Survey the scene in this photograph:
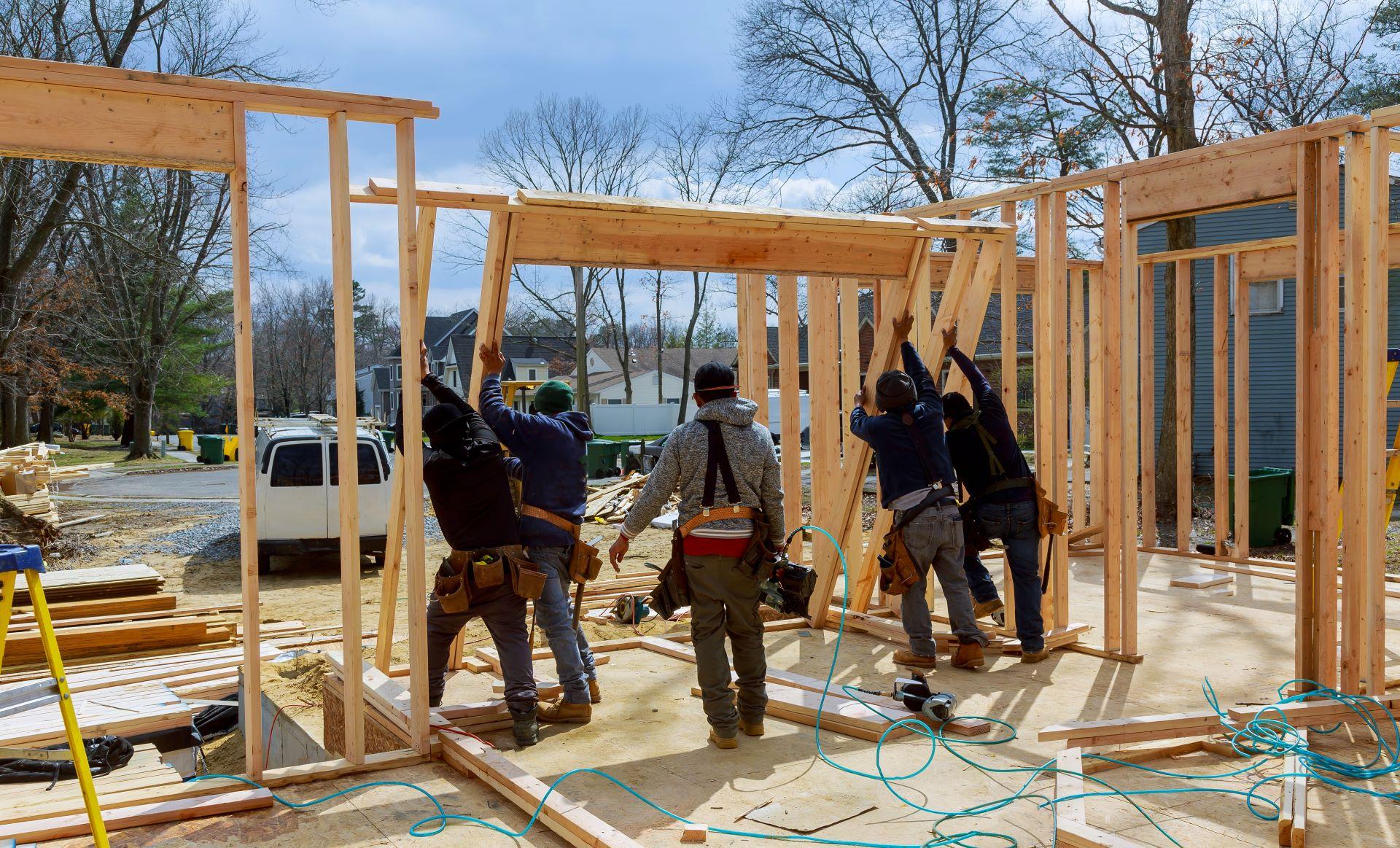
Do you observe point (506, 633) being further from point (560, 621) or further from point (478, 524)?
point (478, 524)

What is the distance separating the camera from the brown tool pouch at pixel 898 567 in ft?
20.5

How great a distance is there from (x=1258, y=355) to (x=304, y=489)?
18.3 metres

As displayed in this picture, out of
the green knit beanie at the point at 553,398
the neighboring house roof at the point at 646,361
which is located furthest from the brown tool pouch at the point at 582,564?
the neighboring house roof at the point at 646,361

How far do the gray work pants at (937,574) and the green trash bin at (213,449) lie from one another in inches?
1312

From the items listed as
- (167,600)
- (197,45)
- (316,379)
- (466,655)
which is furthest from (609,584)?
(316,379)

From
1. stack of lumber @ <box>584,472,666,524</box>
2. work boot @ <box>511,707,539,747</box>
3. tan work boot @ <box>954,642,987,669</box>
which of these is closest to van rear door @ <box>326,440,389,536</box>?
stack of lumber @ <box>584,472,666,524</box>

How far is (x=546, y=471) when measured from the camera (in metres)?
5.40

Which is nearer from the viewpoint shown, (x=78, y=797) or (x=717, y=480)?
(x=78, y=797)

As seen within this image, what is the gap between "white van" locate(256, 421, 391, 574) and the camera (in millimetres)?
11719

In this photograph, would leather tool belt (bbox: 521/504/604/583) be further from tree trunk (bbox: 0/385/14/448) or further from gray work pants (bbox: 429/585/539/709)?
tree trunk (bbox: 0/385/14/448)

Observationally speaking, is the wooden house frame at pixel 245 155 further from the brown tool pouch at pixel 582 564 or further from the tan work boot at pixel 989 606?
the tan work boot at pixel 989 606

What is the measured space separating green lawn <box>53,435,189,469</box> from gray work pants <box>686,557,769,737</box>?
29.7 m

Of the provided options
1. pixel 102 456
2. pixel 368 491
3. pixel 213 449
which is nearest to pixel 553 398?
pixel 368 491

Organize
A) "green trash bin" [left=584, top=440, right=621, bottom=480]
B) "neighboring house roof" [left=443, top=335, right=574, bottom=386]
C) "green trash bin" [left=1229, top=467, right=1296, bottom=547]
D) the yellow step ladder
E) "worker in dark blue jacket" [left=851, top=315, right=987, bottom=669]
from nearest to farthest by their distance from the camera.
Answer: the yellow step ladder → "worker in dark blue jacket" [left=851, top=315, right=987, bottom=669] → "green trash bin" [left=1229, top=467, right=1296, bottom=547] → "green trash bin" [left=584, top=440, right=621, bottom=480] → "neighboring house roof" [left=443, top=335, right=574, bottom=386]
